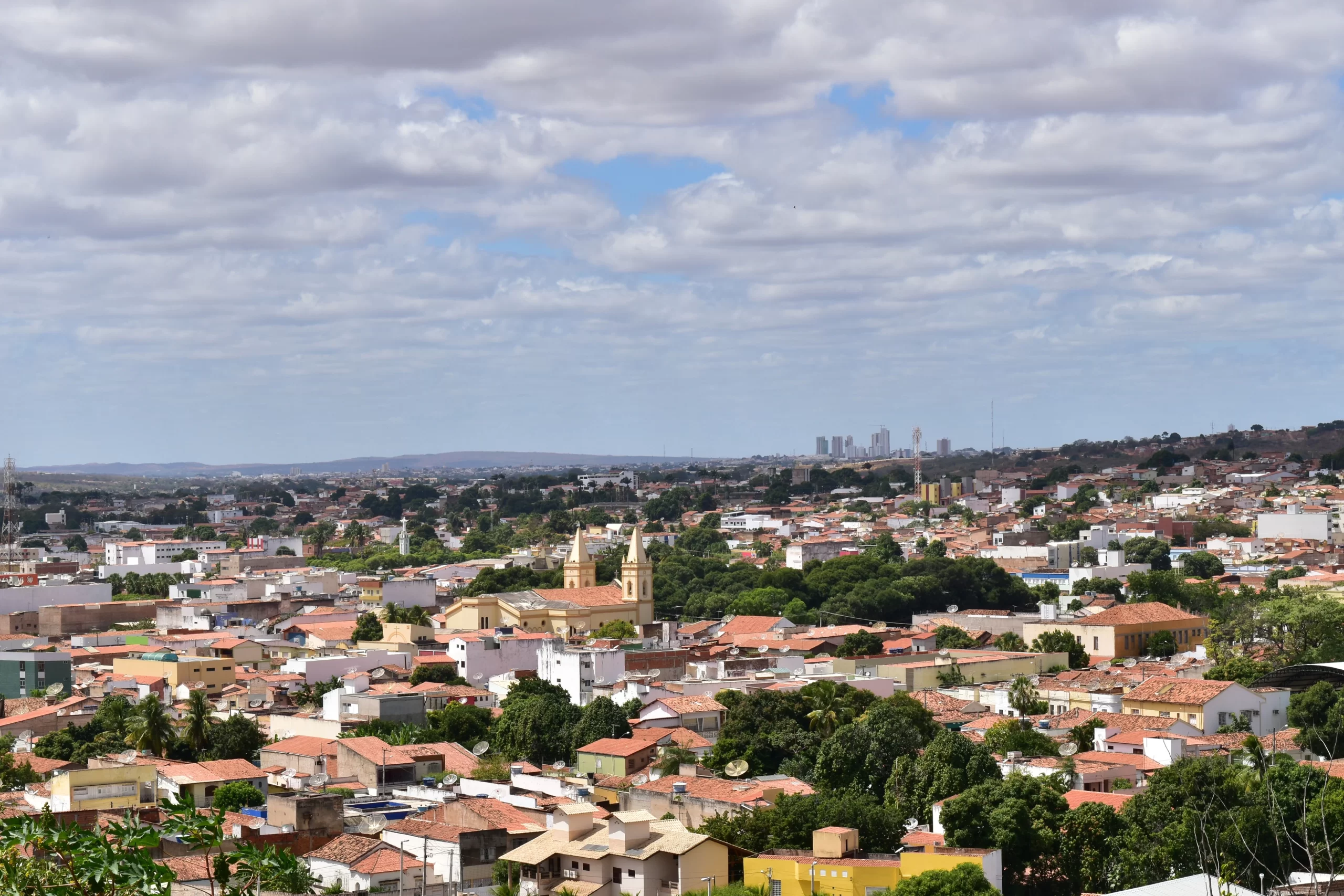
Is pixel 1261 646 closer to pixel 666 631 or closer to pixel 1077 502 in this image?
pixel 666 631

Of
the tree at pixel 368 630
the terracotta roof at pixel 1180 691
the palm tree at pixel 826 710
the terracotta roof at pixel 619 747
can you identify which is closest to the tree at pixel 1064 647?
the terracotta roof at pixel 1180 691

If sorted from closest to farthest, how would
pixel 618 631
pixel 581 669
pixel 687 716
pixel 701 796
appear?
pixel 701 796 < pixel 687 716 < pixel 581 669 < pixel 618 631

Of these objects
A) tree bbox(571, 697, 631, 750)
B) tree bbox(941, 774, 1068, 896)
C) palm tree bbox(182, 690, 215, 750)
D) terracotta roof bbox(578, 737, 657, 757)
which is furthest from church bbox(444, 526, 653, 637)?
tree bbox(941, 774, 1068, 896)

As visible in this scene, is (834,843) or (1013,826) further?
(1013,826)

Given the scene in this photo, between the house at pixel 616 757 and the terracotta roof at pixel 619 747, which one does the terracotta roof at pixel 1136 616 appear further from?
the house at pixel 616 757

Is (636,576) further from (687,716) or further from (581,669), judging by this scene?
(687,716)

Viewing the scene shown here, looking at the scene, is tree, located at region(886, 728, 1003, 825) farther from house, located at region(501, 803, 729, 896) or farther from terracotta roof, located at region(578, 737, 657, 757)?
terracotta roof, located at region(578, 737, 657, 757)

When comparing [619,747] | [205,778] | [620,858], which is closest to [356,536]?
[619,747]
